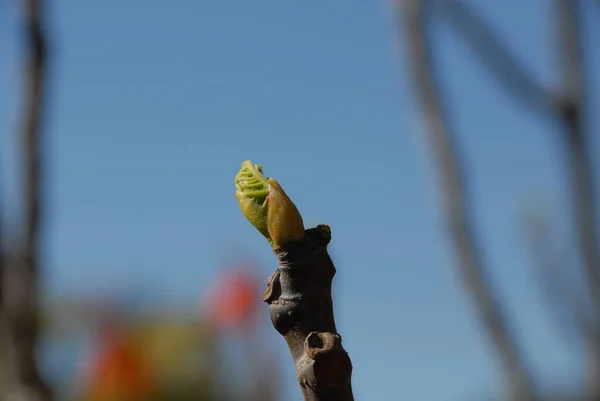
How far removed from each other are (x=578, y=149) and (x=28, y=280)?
4.60ft

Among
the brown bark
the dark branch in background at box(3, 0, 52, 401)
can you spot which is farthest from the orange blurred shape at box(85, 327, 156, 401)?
the brown bark

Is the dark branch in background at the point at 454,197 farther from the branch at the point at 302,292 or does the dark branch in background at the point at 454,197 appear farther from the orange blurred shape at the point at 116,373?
the orange blurred shape at the point at 116,373

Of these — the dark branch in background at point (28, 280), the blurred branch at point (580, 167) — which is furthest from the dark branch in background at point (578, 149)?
the dark branch in background at point (28, 280)

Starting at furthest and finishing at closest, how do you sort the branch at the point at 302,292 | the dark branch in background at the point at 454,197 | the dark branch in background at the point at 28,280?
the dark branch in background at the point at 454,197
the dark branch in background at the point at 28,280
the branch at the point at 302,292

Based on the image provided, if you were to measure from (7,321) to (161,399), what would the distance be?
13053 mm

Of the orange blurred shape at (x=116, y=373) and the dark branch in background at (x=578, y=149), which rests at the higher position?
the dark branch in background at (x=578, y=149)

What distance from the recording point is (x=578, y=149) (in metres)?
2.21

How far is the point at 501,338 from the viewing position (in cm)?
209

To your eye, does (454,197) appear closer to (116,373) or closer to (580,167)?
(580,167)

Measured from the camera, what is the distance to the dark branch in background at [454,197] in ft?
6.75

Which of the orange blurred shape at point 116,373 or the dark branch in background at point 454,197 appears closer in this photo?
the dark branch in background at point 454,197

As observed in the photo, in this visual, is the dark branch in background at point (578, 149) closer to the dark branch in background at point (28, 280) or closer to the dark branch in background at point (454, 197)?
the dark branch in background at point (454, 197)

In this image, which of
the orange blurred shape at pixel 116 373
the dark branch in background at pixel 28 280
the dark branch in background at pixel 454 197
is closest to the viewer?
the dark branch in background at pixel 28 280

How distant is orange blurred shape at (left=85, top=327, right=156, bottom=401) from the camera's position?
10.2 metres
